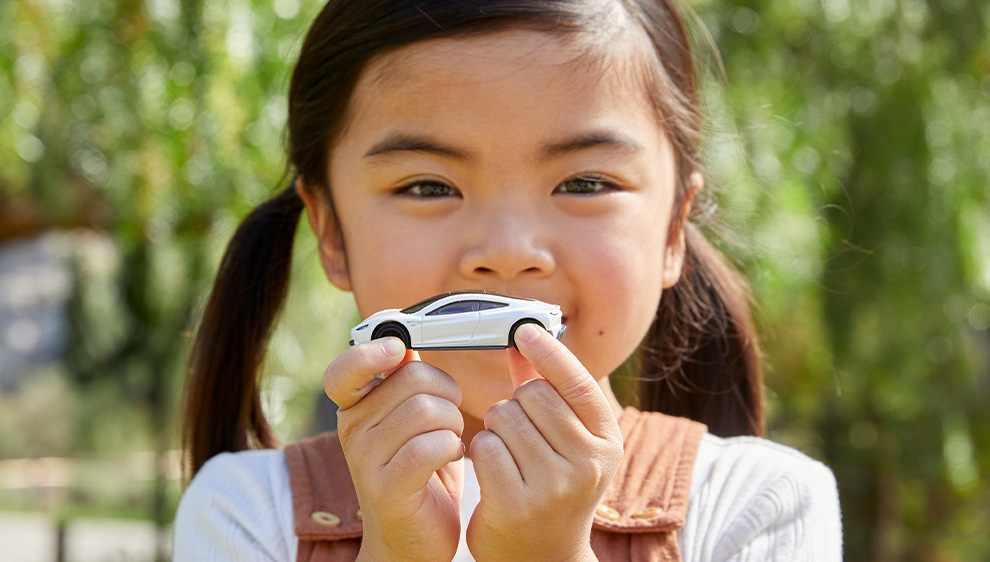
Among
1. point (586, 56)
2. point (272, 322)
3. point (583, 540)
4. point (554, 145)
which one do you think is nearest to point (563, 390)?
point (583, 540)

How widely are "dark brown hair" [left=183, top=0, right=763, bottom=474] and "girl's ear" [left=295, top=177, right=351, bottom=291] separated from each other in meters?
0.03

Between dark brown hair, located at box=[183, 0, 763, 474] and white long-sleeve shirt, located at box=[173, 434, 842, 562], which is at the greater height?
dark brown hair, located at box=[183, 0, 763, 474]

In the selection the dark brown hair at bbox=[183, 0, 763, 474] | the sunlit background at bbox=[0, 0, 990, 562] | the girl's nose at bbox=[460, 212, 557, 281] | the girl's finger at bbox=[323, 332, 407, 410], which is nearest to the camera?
the girl's finger at bbox=[323, 332, 407, 410]

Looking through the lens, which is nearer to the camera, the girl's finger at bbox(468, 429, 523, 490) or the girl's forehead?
the girl's finger at bbox(468, 429, 523, 490)

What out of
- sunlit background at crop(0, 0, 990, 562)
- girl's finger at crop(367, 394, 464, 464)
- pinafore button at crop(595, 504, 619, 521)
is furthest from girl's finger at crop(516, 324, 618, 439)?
sunlit background at crop(0, 0, 990, 562)

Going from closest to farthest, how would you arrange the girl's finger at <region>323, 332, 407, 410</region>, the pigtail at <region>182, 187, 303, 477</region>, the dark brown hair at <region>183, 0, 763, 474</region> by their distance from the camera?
the girl's finger at <region>323, 332, 407, 410</region> < the dark brown hair at <region>183, 0, 763, 474</region> < the pigtail at <region>182, 187, 303, 477</region>

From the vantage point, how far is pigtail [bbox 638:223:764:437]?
181 centimetres

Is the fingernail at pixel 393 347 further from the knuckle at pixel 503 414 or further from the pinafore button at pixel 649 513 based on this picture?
the pinafore button at pixel 649 513

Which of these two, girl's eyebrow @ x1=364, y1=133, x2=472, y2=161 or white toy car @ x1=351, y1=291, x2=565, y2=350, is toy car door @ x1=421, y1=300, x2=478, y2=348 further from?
girl's eyebrow @ x1=364, y1=133, x2=472, y2=161

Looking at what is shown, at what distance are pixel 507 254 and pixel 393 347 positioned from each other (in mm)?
297

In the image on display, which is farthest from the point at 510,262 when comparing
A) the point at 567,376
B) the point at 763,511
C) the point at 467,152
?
the point at 763,511

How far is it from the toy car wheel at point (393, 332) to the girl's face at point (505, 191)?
25 centimetres

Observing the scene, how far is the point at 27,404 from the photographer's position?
8.45 m

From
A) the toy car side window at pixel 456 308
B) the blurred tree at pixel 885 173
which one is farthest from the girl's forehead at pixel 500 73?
the blurred tree at pixel 885 173
